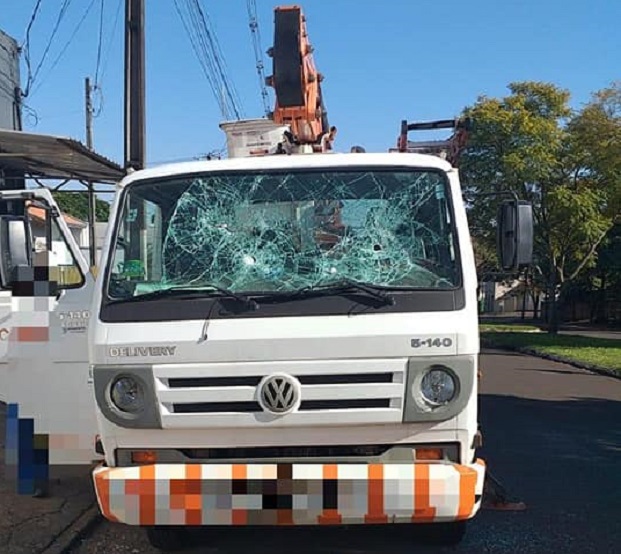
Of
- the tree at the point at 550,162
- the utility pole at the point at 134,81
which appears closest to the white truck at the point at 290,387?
the utility pole at the point at 134,81

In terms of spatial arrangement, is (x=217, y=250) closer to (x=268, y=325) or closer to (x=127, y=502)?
(x=268, y=325)

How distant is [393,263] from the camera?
4.66 m

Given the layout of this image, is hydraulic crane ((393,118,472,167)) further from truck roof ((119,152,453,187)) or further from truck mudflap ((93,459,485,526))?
truck mudflap ((93,459,485,526))

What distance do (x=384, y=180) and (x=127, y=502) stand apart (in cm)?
230

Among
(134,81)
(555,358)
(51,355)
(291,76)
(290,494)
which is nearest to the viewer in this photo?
(290,494)

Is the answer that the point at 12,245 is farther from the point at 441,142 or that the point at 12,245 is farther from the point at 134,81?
the point at 134,81

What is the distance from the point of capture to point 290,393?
4.19 meters

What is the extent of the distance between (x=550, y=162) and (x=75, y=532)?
69.0 ft

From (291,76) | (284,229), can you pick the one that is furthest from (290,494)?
(291,76)

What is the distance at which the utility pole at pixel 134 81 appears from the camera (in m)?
12.5

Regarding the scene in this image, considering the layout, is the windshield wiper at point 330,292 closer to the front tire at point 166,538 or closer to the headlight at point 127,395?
the headlight at point 127,395

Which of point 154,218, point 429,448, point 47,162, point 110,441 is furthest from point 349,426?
point 47,162

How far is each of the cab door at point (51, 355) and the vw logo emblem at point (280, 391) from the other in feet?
6.66

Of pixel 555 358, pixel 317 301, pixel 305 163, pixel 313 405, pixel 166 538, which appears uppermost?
pixel 305 163
